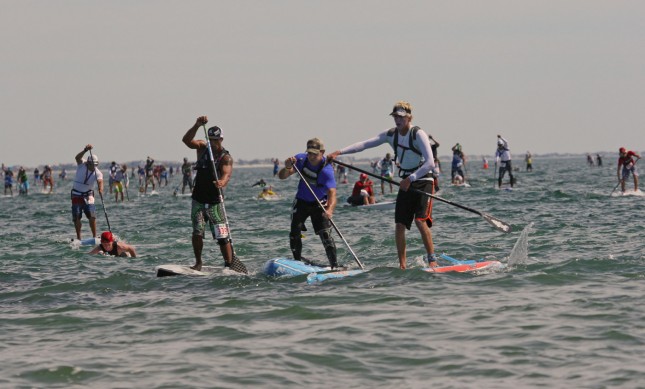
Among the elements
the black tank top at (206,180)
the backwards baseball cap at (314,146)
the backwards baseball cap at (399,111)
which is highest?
the backwards baseball cap at (399,111)

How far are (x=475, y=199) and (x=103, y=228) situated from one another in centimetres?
1437

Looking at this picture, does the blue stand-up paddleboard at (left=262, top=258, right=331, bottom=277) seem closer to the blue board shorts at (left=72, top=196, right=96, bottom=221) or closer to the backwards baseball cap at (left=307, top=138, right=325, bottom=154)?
the backwards baseball cap at (left=307, top=138, right=325, bottom=154)

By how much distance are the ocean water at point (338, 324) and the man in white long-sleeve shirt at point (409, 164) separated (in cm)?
70

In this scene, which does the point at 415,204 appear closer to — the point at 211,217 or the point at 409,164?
the point at 409,164

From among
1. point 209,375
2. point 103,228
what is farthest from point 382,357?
point 103,228

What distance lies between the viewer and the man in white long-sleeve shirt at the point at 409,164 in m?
12.0

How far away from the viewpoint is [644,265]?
13.0 m

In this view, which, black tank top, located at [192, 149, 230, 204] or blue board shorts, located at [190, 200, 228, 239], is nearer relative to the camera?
black tank top, located at [192, 149, 230, 204]

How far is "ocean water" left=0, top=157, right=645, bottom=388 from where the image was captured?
7699 millimetres

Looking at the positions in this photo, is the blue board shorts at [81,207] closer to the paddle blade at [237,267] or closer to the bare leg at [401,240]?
the paddle blade at [237,267]

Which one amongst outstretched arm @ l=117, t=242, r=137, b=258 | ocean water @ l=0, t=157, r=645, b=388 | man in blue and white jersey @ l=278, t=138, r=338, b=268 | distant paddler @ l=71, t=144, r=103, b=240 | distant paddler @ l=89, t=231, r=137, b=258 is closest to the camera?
ocean water @ l=0, t=157, r=645, b=388

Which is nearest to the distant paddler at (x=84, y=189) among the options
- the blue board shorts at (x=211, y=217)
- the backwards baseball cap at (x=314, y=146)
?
the blue board shorts at (x=211, y=217)

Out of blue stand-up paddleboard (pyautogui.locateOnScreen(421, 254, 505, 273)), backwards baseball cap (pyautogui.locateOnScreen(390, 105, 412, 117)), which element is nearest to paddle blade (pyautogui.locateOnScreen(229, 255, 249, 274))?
blue stand-up paddleboard (pyautogui.locateOnScreen(421, 254, 505, 273))

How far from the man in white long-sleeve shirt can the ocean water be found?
0.70 m
